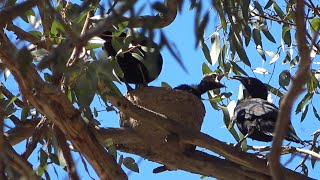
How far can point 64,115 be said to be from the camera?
2.68m

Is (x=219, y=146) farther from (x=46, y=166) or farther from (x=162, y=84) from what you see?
(x=162, y=84)

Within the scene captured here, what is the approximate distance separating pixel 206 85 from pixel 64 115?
2753 millimetres

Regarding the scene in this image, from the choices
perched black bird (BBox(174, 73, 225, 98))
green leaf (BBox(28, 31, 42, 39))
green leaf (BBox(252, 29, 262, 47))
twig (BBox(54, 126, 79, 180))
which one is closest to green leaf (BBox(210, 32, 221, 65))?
green leaf (BBox(252, 29, 262, 47))

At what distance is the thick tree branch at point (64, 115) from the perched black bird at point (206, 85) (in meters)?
2.28

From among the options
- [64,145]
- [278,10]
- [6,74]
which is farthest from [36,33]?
[278,10]

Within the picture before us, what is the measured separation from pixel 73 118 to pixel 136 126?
3.90 feet

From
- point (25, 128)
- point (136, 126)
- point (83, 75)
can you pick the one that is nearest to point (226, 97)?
point (136, 126)

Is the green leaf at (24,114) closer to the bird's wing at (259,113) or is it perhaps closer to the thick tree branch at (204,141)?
the thick tree branch at (204,141)

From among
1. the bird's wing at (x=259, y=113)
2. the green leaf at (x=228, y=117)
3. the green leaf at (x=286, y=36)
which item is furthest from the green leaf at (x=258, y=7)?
the bird's wing at (x=259, y=113)

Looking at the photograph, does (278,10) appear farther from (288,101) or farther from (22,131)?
(288,101)

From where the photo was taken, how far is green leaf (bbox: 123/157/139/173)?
3.60m

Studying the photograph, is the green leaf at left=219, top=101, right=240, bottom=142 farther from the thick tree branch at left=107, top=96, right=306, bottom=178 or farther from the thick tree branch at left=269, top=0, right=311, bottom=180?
the thick tree branch at left=269, top=0, right=311, bottom=180

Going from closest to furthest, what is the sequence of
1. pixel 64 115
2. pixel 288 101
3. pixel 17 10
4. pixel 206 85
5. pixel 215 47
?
pixel 288 101
pixel 17 10
pixel 64 115
pixel 215 47
pixel 206 85

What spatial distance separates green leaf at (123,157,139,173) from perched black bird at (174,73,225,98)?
143cm
